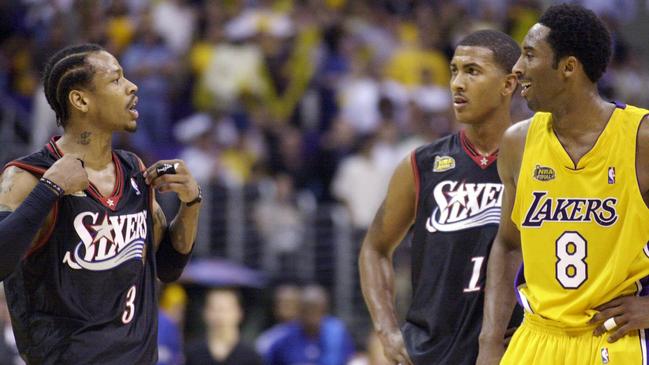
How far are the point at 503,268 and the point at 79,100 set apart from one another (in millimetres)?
2145

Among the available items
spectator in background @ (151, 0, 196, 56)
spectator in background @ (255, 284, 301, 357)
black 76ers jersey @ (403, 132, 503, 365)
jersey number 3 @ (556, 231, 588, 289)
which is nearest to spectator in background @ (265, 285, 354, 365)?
spectator in background @ (255, 284, 301, 357)

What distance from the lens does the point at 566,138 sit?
5.40 meters

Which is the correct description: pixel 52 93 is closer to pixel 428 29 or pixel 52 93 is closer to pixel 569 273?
pixel 569 273

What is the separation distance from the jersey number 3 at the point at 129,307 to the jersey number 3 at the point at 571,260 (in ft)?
6.32

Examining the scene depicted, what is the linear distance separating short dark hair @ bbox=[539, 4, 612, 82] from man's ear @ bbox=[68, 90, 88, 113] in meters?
2.14

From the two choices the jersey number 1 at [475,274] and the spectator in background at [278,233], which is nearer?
the jersey number 1 at [475,274]

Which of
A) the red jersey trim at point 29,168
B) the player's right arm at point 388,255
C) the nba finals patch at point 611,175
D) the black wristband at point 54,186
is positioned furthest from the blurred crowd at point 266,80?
the nba finals patch at point 611,175

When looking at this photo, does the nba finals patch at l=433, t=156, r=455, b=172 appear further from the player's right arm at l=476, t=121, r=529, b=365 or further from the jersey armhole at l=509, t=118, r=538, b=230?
the jersey armhole at l=509, t=118, r=538, b=230

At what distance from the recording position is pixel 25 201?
5223 millimetres

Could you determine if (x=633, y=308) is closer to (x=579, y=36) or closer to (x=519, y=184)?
(x=519, y=184)

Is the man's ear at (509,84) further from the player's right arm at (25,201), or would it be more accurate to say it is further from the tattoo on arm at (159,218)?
Answer: the player's right arm at (25,201)

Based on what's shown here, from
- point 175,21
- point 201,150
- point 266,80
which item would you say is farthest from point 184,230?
point 175,21

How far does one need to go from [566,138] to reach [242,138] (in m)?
8.56

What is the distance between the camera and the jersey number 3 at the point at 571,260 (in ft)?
17.2
